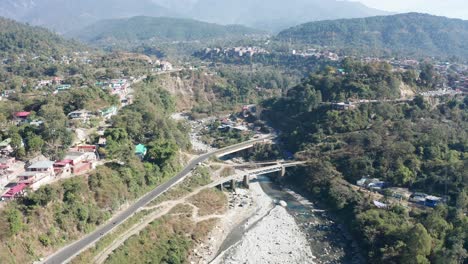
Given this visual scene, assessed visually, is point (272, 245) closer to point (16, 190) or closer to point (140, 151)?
point (140, 151)

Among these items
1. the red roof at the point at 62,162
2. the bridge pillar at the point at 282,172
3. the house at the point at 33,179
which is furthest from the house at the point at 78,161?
the bridge pillar at the point at 282,172

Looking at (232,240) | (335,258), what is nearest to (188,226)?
(232,240)

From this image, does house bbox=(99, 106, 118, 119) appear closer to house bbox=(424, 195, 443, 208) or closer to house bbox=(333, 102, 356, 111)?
house bbox=(333, 102, 356, 111)

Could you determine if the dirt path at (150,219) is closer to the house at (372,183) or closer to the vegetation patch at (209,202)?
the vegetation patch at (209,202)

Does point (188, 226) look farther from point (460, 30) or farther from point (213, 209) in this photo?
point (460, 30)

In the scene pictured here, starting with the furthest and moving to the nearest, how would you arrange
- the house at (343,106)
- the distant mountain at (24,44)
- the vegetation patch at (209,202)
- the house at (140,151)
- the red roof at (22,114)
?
1. the distant mountain at (24,44)
2. the house at (343,106)
3. the red roof at (22,114)
4. the house at (140,151)
5. the vegetation patch at (209,202)

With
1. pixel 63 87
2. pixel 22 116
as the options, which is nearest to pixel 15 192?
pixel 22 116

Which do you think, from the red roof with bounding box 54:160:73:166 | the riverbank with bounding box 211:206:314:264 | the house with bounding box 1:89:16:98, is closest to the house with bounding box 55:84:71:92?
the house with bounding box 1:89:16:98
